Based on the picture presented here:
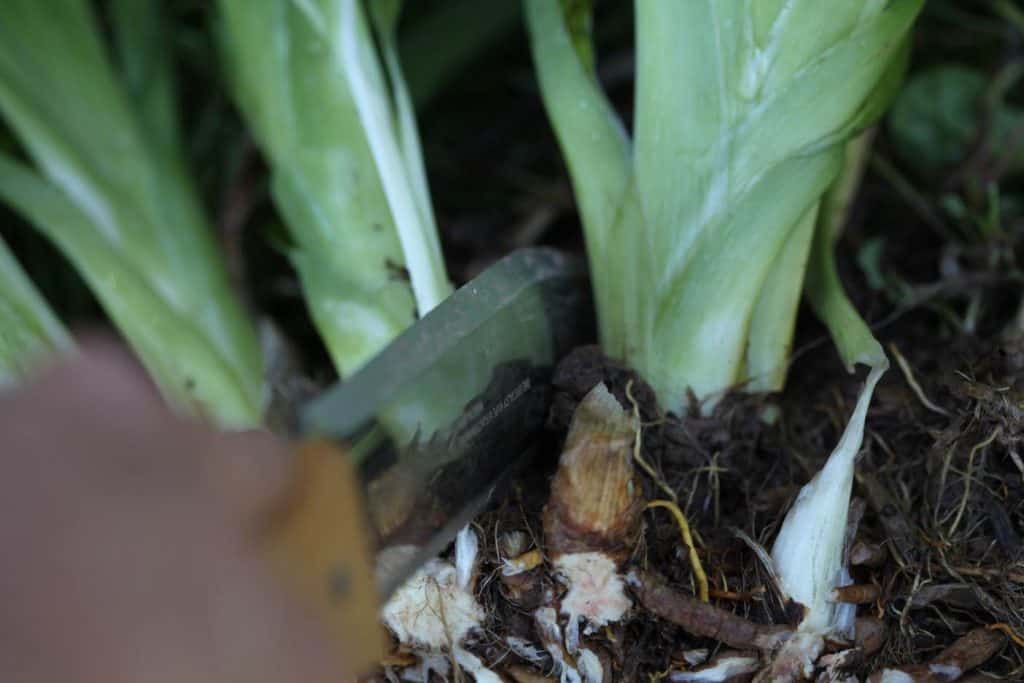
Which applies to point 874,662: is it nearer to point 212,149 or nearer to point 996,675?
point 996,675

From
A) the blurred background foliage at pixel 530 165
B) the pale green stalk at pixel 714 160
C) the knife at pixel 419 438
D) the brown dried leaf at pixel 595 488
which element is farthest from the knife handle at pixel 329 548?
the blurred background foliage at pixel 530 165

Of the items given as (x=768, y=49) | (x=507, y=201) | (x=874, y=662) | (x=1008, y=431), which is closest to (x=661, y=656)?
(x=874, y=662)

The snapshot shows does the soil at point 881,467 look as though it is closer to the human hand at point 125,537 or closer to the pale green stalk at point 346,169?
the pale green stalk at point 346,169

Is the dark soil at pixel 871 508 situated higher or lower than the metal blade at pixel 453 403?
lower

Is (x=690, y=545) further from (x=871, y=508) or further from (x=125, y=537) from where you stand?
(x=125, y=537)

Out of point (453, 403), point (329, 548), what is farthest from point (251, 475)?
point (453, 403)
